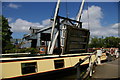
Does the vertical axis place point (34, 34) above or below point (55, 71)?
above

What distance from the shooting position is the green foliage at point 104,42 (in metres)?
80.9

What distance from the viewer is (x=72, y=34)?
9.64 m

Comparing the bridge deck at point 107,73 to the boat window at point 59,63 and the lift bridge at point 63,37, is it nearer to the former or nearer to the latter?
the boat window at point 59,63

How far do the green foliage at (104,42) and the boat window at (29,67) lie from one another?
256 feet

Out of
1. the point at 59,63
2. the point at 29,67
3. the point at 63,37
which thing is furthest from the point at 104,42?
the point at 29,67

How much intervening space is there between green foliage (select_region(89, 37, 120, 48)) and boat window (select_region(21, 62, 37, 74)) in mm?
78025

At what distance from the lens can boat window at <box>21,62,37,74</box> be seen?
611 centimetres

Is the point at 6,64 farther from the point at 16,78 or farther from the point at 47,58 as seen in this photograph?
the point at 47,58

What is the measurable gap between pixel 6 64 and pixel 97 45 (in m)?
80.1

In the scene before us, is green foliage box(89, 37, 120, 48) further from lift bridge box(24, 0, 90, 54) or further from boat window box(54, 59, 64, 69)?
boat window box(54, 59, 64, 69)

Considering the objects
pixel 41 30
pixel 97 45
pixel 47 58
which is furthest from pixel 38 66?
pixel 97 45

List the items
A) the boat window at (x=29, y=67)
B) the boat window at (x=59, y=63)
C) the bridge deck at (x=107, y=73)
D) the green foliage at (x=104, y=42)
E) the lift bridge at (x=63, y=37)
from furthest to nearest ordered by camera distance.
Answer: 1. the green foliage at (x=104, y=42)
2. the lift bridge at (x=63, y=37)
3. the boat window at (x=59, y=63)
4. the boat window at (x=29, y=67)
5. the bridge deck at (x=107, y=73)

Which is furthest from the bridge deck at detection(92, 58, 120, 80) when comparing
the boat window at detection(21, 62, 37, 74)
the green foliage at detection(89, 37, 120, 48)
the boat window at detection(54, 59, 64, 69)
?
the green foliage at detection(89, 37, 120, 48)

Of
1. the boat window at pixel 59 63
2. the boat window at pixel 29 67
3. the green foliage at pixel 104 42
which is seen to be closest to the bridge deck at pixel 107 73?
the boat window at pixel 59 63
